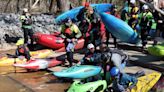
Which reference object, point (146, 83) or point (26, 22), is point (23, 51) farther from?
point (146, 83)

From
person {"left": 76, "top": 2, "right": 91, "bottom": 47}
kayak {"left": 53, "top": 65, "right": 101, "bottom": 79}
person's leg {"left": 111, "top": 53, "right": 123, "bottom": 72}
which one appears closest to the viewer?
person's leg {"left": 111, "top": 53, "right": 123, "bottom": 72}

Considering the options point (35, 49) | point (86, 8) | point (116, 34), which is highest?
point (86, 8)

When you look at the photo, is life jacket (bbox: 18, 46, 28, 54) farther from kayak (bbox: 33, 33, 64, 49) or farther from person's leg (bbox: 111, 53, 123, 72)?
person's leg (bbox: 111, 53, 123, 72)

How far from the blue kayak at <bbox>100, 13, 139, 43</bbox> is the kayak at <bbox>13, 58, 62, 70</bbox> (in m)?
2.00

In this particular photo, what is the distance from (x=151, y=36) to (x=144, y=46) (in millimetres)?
1029

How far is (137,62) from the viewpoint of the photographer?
1058 cm

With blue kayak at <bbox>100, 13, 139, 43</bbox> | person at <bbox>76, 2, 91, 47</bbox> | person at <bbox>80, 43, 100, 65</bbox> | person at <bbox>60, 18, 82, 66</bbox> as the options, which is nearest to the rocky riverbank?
person at <bbox>76, 2, 91, 47</bbox>

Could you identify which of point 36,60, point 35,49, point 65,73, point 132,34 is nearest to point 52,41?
point 35,49

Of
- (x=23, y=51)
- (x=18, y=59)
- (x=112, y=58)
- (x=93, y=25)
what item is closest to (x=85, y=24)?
(x=93, y=25)

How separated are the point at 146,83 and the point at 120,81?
2.19ft

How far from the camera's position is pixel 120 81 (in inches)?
305

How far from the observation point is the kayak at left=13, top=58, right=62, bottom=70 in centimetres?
1070

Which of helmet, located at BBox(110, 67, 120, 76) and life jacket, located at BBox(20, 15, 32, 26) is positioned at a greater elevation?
life jacket, located at BBox(20, 15, 32, 26)

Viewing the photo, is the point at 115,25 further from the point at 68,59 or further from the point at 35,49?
the point at 35,49
